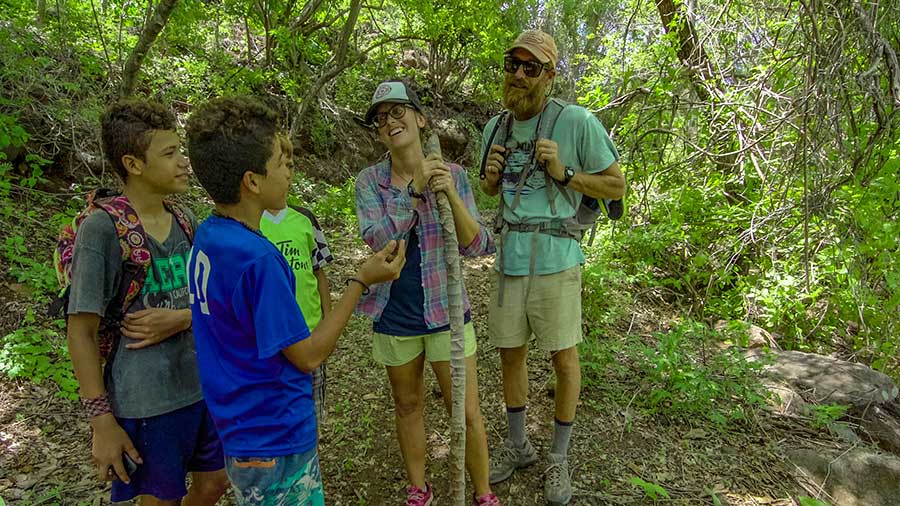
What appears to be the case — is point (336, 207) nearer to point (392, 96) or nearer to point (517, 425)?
point (517, 425)

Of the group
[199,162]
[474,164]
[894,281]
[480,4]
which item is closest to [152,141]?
[199,162]

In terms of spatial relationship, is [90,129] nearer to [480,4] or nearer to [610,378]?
[610,378]

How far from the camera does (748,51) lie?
496cm

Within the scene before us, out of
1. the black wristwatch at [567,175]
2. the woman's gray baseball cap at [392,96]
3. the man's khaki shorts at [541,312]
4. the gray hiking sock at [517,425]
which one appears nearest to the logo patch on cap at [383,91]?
the woman's gray baseball cap at [392,96]

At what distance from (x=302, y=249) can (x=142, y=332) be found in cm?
85

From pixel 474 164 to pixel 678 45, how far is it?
28.8 feet

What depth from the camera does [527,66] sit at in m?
2.42

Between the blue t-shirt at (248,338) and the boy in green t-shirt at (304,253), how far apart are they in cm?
76

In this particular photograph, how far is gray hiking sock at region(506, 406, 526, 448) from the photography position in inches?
108

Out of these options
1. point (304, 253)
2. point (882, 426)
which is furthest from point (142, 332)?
point (882, 426)

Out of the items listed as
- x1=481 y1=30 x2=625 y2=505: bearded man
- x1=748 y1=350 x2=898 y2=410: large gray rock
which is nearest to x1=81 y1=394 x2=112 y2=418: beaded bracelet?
x1=481 y1=30 x2=625 y2=505: bearded man

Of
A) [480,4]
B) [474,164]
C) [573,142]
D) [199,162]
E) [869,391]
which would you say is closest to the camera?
[199,162]

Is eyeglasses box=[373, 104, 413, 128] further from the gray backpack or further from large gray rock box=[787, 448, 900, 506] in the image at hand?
large gray rock box=[787, 448, 900, 506]

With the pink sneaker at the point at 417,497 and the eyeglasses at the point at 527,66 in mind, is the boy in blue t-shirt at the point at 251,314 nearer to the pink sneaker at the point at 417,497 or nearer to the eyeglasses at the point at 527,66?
the pink sneaker at the point at 417,497
